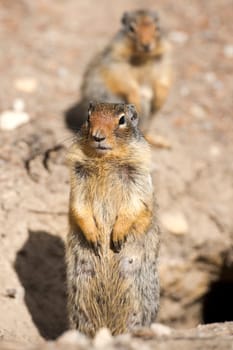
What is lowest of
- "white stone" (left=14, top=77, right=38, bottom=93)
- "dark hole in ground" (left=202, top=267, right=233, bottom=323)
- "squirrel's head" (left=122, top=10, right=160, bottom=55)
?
"dark hole in ground" (left=202, top=267, right=233, bottom=323)

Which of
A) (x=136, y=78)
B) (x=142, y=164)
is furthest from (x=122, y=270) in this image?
(x=136, y=78)

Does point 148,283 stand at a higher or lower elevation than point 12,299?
higher

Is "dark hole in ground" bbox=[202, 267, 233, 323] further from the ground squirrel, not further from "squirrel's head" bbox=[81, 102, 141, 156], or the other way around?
"squirrel's head" bbox=[81, 102, 141, 156]

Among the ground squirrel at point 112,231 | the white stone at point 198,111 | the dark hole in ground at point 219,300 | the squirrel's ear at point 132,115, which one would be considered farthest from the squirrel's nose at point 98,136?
the white stone at point 198,111

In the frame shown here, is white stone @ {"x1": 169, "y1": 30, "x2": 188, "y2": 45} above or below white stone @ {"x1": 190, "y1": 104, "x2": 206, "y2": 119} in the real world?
above

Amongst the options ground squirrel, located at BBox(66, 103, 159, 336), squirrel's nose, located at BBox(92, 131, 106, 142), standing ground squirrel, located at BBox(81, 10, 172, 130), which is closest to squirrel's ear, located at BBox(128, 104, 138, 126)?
ground squirrel, located at BBox(66, 103, 159, 336)

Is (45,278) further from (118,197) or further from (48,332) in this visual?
(118,197)
